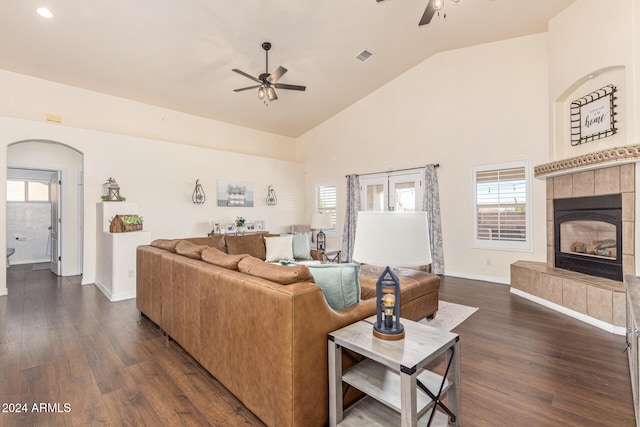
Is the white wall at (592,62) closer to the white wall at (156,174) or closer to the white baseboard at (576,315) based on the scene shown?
the white baseboard at (576,315)

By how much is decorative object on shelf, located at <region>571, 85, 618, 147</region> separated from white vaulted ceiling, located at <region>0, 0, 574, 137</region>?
1444 mm

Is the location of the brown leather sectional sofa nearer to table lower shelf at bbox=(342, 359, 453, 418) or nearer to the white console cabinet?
table lower shelf at bbox=(342, 359, 453, 418)

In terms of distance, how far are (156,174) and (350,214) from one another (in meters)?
4.33

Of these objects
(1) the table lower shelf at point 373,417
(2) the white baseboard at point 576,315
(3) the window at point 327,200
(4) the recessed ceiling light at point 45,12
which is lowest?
(2) the white baseboard at point 576,315

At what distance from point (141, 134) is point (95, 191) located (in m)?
1.44

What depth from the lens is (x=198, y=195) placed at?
20.9ft

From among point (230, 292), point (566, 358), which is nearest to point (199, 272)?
point (230, 292)

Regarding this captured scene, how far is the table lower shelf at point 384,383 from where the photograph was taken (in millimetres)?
1523

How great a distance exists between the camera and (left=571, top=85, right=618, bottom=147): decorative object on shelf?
360 cm

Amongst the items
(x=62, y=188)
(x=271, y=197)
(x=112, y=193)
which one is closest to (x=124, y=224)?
(x=112, y=193)

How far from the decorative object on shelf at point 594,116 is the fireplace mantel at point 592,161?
41 cm

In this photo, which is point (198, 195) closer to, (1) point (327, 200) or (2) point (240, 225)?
(2) point (240, 225)

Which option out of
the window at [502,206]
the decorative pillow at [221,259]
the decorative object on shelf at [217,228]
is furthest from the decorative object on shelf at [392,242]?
the decorative object on shelf at [217,228]

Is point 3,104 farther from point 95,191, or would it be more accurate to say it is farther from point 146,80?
point 146,80
